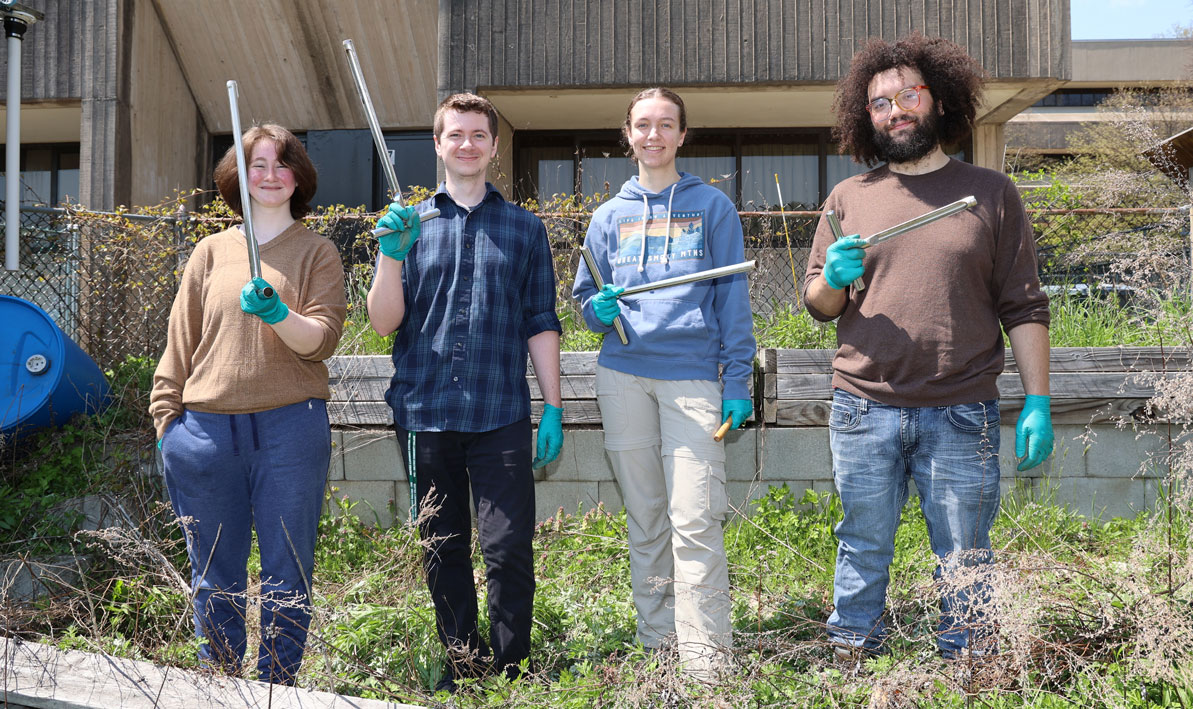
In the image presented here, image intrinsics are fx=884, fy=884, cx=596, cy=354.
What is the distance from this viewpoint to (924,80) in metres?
2.72

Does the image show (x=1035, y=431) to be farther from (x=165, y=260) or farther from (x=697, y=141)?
(x=697, y=141)

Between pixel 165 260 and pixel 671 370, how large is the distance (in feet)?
10.6

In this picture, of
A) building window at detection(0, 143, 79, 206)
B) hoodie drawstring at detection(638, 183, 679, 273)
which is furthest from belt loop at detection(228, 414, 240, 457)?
building window at detection(0, 143, 79, 206)

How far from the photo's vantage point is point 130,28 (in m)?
8.20

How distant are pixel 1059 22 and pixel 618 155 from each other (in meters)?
4.34

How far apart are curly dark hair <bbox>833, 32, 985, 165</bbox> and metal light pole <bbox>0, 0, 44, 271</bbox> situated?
3.90 meters

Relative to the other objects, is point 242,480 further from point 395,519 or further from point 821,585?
point 821,585

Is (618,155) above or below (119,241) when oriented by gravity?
above

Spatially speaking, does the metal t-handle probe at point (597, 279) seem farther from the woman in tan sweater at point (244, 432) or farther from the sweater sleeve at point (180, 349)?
the sweater sleeve at point (180, 349)

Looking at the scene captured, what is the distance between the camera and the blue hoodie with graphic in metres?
2.71

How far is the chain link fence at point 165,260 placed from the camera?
4594 mm

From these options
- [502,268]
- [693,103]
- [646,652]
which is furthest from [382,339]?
[693,103]

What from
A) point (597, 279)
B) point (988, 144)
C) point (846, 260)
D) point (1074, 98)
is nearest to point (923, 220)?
Result: point (846, 260)

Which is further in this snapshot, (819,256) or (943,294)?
(819,256)
